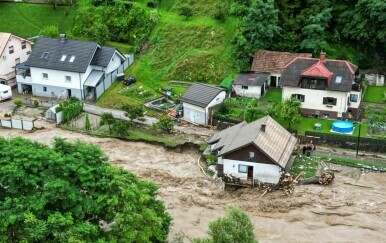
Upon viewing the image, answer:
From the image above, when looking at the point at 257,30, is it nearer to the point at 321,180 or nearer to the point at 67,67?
the point at 67,67

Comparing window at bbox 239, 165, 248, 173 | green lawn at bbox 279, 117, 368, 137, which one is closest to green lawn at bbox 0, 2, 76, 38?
green lawn at bbox 279, 117, 368, 137

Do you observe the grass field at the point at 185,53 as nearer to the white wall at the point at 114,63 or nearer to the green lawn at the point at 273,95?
the white wall at the point at 114,63

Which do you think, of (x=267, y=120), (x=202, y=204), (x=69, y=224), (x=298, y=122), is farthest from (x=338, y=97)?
(x=69, y=224)

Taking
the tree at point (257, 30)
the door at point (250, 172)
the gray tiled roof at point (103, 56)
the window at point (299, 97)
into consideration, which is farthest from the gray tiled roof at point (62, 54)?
the door at point (250, 172)

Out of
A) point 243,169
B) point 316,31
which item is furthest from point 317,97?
point 243,169

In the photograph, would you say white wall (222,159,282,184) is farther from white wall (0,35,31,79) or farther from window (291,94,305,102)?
white wall (0,35,31,79)

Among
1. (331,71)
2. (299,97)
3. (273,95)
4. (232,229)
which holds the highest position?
(331,71)

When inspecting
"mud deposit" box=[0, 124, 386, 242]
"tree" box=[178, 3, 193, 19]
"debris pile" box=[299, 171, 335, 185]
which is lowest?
"mud deposit" box=[0, 124, 386, 242]

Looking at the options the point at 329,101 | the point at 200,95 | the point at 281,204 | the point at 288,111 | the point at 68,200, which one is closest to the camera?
the point at 68,200
